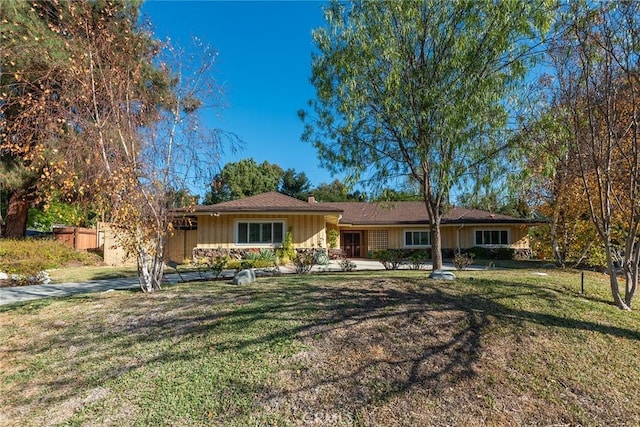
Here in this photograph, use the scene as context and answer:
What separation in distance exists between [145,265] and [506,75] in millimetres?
9315

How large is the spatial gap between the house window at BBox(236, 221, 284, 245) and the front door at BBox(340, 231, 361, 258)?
7.83 meters

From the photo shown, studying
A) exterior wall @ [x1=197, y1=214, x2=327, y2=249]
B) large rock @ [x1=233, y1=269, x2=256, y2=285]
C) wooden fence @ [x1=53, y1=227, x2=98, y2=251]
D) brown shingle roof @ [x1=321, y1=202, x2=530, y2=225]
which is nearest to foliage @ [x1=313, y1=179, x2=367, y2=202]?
brown shingle roof @ [x1=321, y1=202, x2=530, y2=225]

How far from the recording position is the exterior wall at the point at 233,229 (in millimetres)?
17891

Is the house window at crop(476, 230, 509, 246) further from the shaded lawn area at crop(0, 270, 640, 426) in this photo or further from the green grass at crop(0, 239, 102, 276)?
the green grass at crop(0, 239, 102, 276)

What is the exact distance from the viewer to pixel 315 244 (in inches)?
719

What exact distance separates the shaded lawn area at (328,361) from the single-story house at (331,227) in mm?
6801

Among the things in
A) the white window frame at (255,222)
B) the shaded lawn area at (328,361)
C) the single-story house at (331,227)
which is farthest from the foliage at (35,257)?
the shaded lawn area at (328,361)

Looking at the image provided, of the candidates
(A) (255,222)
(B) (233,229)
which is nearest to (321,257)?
(A) (255,222)

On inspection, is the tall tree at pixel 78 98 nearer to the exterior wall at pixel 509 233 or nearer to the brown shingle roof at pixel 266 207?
the brown shingle roof at pixel 266 207

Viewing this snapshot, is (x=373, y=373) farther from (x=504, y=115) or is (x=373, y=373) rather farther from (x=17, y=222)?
(x=17, y=222)

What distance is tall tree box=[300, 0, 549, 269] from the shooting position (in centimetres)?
866

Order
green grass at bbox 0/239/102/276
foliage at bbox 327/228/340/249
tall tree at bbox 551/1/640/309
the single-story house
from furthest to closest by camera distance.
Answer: foliage at bbox 327/228/340/249 < the single-story house < green grass at bbox 0/239/102/276 < tall tree at bbox 551/1/640/309

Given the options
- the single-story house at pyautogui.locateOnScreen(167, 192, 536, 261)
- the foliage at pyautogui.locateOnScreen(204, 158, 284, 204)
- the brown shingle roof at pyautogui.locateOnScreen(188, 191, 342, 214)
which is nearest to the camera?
the brown shingle roof at pyautogui.locateOnScreen(188, 191, 342, 214)

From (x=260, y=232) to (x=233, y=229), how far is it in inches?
52.1
